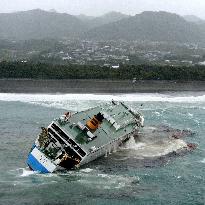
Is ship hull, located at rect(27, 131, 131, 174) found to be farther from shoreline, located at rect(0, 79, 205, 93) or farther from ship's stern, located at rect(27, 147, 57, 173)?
shoreline, located at rect(0, 79, 205, 93)

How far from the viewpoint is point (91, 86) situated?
8481cm

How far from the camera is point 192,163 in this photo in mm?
44562

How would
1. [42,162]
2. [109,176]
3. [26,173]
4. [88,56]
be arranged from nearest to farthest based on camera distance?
[42,162] < [26,173] < [109,176] < [88,56]

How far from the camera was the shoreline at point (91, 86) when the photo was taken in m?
82.2

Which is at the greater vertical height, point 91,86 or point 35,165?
point 35,165

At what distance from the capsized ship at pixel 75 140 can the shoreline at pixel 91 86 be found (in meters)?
32.0

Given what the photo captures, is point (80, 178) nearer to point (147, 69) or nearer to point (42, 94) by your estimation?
point (42, 94)

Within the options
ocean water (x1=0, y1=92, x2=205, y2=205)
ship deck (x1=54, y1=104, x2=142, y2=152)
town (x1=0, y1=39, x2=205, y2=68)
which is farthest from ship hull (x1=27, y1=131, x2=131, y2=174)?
town (x1=0, y1=39, x2=205, y2=68)

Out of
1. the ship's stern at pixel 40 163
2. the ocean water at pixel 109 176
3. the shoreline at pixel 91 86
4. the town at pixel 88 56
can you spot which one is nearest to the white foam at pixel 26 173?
the ocean water at pixel 109 176

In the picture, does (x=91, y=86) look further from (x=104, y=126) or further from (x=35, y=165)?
(x=35, y=165)

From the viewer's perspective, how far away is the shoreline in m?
82.2

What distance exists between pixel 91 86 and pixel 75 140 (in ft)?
140

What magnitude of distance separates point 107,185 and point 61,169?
14.4 ft

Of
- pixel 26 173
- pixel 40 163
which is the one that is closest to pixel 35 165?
pixel 40 163
